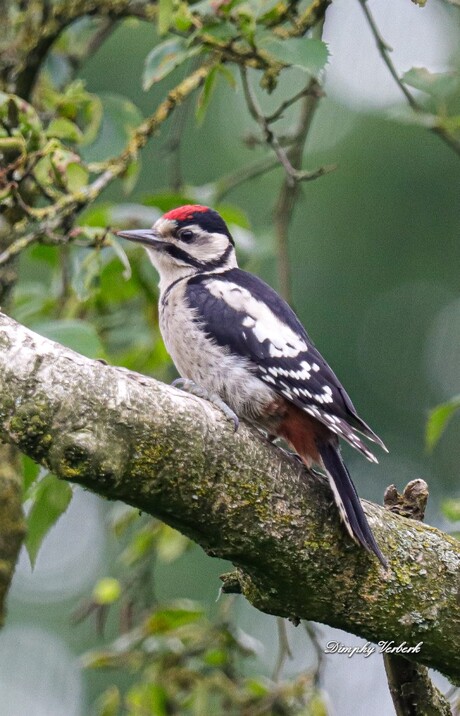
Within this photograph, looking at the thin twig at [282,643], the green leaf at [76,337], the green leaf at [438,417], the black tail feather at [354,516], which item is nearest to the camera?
the black tail feather at [354,516]

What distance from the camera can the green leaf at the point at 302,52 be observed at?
9.32 ft

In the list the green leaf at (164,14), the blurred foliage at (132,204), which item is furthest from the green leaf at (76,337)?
the green leaf at (164,14)

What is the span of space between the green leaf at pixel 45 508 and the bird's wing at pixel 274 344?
65cm

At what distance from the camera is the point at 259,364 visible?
9.80 feet

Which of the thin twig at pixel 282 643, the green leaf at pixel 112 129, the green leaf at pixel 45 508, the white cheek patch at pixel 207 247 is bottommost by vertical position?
the thin twig at pixel 282 643

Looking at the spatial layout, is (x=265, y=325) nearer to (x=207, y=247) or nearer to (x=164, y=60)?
(x=207, y=247)

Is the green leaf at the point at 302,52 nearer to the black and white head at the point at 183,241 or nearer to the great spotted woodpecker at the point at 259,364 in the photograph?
the great spotted woodpecker at the point at 259,364

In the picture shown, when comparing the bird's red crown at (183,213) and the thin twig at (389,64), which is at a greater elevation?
the thin twig at (389,64)

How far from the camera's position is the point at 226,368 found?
118 inches

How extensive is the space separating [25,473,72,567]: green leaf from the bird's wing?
0.65 meters

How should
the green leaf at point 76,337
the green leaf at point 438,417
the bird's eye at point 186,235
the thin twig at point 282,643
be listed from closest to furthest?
the green leaf at point 76,337, the green leaf at point 438,417, the thin twig at point 282,643, the bird's eye at point 186,235

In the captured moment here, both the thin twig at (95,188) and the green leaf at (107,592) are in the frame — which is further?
the green leaf at (107,592)

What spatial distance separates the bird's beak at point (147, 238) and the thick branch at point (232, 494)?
4.61 ft

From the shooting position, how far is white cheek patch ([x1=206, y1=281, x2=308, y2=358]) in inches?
119
